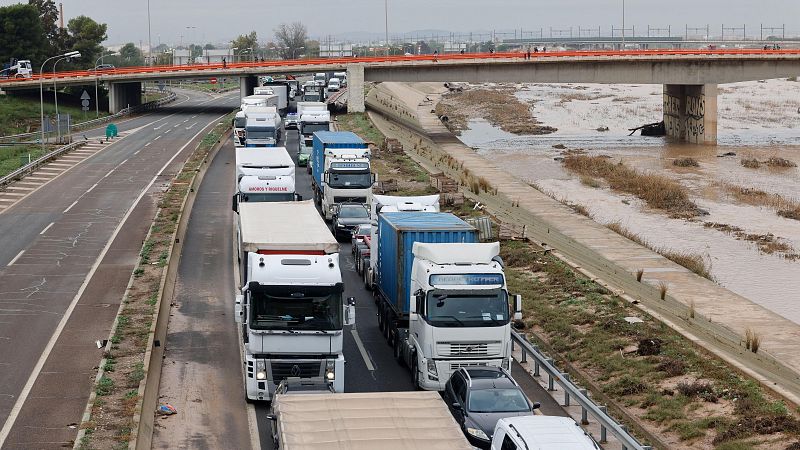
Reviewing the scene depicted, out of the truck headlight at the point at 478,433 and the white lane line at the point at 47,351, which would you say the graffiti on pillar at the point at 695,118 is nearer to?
the white lane line at the point at 47,351

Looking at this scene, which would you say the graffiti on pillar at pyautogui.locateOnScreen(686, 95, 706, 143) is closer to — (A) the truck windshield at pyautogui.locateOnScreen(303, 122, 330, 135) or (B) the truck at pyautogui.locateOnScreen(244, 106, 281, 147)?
(A) the truck windshield at pyautogui.locateOnScreen(303, 122, 330, 135)

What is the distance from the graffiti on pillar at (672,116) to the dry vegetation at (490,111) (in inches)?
512

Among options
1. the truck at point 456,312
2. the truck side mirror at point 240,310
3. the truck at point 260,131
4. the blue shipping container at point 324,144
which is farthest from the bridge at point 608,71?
the truck side mirror at point 240,310

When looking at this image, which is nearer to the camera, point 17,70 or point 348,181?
point 348,181

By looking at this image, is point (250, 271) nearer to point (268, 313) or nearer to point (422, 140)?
point (268, 313)

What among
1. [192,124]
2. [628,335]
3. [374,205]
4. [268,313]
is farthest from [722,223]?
[192,124]

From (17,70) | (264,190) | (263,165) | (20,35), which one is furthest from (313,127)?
(20,35)

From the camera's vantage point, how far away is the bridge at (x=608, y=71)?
333ft

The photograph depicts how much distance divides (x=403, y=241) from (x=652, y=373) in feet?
23.3

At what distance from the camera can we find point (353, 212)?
48906 mm

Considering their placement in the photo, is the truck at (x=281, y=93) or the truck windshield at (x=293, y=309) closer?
the truck windshield at (x=293, y=309)

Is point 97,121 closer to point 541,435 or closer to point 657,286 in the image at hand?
point 657,286

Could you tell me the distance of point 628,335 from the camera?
103 ft

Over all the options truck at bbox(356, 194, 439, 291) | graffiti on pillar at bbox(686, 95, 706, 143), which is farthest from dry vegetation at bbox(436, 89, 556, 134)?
truck at bbox(356, 194, 439, 291)
